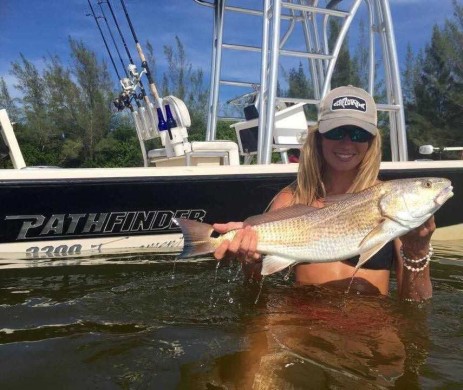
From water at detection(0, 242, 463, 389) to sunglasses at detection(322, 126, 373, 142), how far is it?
1008mm

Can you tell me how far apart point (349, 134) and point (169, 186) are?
2613 mm

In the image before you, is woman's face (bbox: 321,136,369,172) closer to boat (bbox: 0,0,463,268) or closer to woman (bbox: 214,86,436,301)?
woman (bbox: 214,86,436,301)

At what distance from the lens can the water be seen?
2406mm

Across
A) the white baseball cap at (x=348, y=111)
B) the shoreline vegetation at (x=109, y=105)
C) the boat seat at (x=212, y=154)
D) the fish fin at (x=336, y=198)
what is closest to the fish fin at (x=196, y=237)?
the fish fin at (x=336, y=198)

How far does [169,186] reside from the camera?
18.0 ft

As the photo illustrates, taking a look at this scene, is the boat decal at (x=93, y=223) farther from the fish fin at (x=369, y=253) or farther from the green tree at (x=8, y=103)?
the green tree at (x=8, y=103)

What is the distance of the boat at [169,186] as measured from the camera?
5125 mm

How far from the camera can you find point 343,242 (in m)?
2.92

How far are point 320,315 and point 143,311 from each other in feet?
3.73

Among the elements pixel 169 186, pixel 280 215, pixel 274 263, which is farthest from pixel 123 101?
pixel 274 263

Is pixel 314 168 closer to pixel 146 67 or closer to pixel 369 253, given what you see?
pixel 369 253

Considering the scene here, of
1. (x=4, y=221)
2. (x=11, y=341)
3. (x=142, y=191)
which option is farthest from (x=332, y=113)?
(x=4, y=221)

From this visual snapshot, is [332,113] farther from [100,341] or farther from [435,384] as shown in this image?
[100,341]

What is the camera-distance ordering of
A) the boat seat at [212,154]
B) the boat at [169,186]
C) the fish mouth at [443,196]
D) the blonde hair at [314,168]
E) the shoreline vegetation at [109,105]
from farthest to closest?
the shoreline vegetation at [109,105] < the boat seat at [212,154] < the boat at [169,186] < the blonde hair at [314,168] < the fish mouth at [443,196]
